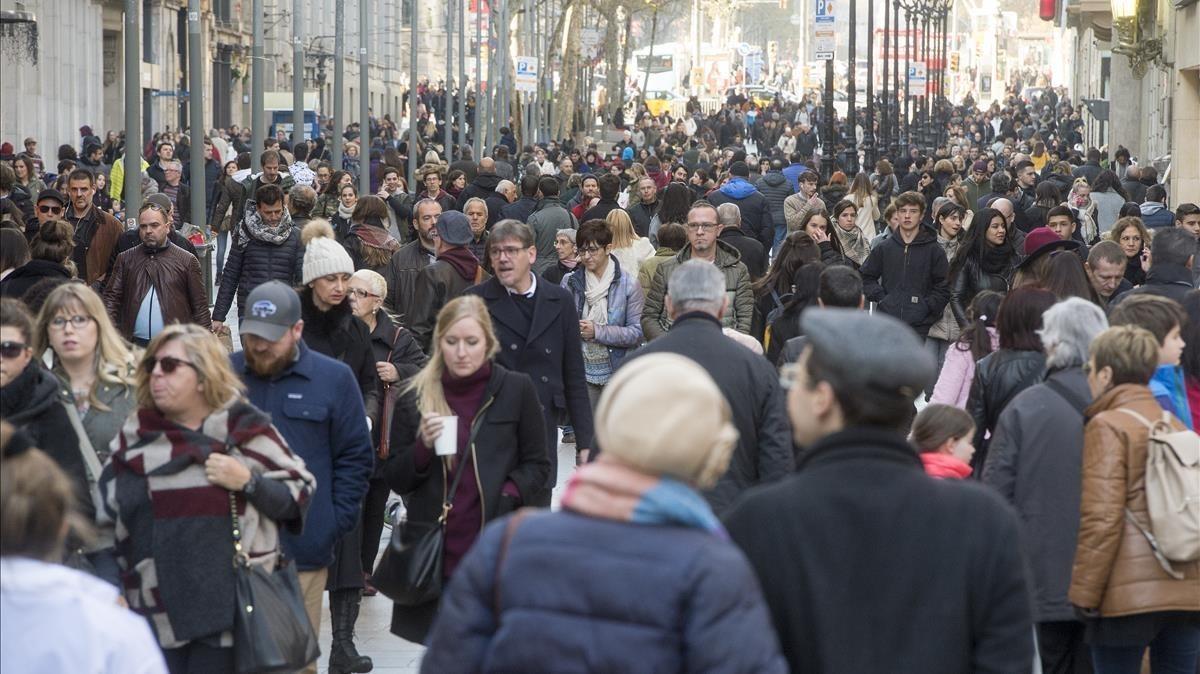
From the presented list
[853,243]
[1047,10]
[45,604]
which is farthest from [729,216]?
[1047,10]

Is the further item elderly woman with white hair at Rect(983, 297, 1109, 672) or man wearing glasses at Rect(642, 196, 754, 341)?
man wearing glasses at Rect(642, 196, 754, 341)

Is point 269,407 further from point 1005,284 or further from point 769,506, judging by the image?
point 1005,284

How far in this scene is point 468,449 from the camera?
6.60 metres

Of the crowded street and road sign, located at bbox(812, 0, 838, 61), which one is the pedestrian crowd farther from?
road sign, located at bbox(812, 0, 838, 61)

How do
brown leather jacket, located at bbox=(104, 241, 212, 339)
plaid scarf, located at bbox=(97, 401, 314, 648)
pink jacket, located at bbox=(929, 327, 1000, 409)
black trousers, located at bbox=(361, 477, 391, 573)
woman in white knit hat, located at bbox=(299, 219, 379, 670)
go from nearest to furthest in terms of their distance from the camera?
1. plaid scarf, located at bbox=(97, 401, 314, 648)
2. woman in white knit hat, located at bbox=(299, 219, 379, 670)
3. pink jacket, located at bbox=(929, 327, 1000, 409)
4. black trousers, located at bbox=(361, 477, 391, 573)
5. brown leather jacket, located at bbox=(104, 241, 212, 339)

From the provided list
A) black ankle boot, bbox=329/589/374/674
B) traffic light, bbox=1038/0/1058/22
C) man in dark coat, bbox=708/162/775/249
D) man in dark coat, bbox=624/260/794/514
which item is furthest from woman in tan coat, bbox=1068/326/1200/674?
traffic light, bbox=1038/0/1058/22

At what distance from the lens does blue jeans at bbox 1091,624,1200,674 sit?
631 cm

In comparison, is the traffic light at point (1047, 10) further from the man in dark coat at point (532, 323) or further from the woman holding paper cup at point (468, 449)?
the woman holding paper cup at point (468, 449)

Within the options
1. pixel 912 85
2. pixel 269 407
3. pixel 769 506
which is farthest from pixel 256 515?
pixel 912 85

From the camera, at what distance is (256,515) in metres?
5.62

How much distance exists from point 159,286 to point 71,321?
4778 mm

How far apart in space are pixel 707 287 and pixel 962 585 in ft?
8.97

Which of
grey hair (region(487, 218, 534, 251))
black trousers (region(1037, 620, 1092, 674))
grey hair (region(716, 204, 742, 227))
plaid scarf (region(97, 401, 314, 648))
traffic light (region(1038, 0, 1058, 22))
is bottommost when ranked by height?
black trousers (region(1037, 620, 1092, 674))

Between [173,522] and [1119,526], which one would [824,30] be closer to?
[1119,526]
